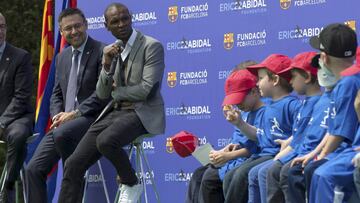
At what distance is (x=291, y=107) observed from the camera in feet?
21.6

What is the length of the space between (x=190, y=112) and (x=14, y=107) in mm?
1588

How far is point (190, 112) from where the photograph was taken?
340 inches

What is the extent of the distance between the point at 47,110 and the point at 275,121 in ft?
11.8

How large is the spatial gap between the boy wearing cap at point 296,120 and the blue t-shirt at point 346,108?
1.89 ft

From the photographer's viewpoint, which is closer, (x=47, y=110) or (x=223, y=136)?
(x=223, y=136)

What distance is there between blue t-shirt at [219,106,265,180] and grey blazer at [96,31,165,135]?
719 millimetres

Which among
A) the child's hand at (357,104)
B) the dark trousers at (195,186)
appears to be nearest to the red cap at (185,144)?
the dark trousers at (195,186)

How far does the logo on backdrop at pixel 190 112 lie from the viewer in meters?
8.52

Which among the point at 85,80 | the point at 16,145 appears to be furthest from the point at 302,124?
the point at 16,145

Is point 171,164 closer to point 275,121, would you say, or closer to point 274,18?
point 274,18

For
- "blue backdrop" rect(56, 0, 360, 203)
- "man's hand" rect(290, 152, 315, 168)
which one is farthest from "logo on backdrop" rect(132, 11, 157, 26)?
"man's hand" rect(290, 152, 315, 168)

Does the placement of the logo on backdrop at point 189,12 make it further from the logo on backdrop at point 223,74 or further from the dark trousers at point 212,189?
the dark trousers at point 212,189

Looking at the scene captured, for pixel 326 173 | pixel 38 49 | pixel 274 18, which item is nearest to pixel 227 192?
pixel 326 173

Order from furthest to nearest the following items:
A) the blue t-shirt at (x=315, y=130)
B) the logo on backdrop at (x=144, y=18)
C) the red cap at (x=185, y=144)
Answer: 1. the logo on backdrop at (x=144, y=18)
2. the red cap at (x=185, y=144)
3. the blue t-shirt at (x=315, y=130)
